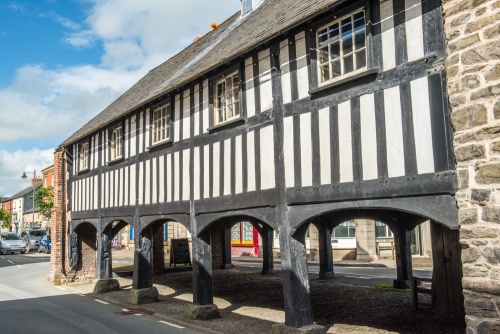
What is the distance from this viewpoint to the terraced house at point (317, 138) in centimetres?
566

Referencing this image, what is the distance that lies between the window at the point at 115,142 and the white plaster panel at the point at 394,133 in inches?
386

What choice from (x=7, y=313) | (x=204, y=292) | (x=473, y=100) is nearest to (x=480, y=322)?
(x=473, y=100)

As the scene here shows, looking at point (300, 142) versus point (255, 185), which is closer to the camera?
point (300, 142)

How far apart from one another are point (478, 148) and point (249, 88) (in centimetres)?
464

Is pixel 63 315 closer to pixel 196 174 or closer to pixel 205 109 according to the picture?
pixel 196 174

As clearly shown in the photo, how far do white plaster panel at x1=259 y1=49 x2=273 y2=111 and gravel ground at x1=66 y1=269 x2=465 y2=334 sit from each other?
4220 mm

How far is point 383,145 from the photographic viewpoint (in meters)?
6.37

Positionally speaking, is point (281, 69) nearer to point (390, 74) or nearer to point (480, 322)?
point (390, 74)

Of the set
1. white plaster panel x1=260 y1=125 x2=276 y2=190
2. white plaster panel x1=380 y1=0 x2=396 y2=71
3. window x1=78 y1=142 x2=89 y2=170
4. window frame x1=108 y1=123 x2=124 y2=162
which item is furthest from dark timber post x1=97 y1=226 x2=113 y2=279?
white plaster panel x1=380 y1=0 x2=396 y2=71

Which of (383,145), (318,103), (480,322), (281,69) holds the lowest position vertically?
(480,322)

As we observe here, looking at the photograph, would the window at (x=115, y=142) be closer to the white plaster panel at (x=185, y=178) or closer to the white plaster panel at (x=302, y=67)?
the white plaster panel at (x=185, y=178)

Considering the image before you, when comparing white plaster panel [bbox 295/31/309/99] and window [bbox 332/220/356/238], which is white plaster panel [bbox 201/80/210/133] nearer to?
white plaster panel [bbox 295/31/309/99]

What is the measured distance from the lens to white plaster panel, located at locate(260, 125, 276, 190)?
26.7ft

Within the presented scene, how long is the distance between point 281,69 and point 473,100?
3599mm
